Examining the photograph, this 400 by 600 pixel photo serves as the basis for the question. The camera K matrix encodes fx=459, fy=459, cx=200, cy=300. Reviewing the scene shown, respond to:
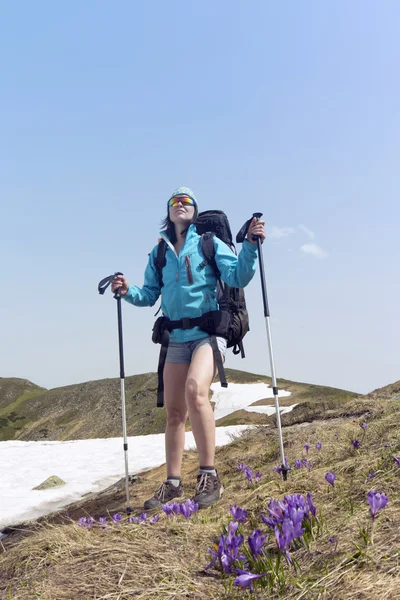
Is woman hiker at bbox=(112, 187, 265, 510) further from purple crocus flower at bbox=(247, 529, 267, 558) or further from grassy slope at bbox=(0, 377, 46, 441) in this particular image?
grassy slope at bbox=(0, 377, 46, 441)

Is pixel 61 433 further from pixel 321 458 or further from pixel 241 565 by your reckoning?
pixel 241 565

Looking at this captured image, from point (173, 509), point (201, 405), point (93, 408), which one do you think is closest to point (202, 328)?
point (201, 405)

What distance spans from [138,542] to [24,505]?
23.8ft

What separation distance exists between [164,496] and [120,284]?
2.74 meters

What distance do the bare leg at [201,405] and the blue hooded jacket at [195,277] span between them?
435mm

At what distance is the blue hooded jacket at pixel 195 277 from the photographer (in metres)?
5.40

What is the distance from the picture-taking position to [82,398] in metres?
47.5

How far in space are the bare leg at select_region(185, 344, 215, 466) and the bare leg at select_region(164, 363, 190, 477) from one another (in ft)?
1.21

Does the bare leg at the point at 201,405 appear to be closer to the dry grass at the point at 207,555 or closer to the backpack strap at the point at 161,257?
the dry grass at the point at 207,555

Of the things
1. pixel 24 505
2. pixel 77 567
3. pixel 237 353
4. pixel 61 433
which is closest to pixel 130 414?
pixel 61 433

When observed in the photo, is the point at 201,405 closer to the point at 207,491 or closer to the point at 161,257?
the point at 207,491

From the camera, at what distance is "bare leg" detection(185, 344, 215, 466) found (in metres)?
5.12

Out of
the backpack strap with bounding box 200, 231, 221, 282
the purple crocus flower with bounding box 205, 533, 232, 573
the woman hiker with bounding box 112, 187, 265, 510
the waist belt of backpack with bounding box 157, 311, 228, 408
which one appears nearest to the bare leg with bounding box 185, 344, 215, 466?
the woman hiker with bounding box 112, 187, 265, 510

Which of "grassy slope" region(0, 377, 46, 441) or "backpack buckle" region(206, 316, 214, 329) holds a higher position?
"grassy slope" region(0, 377, 46, 441)
